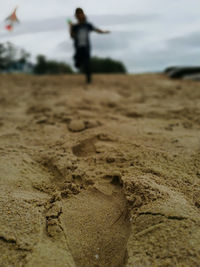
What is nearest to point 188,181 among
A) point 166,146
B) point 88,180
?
point 166,146

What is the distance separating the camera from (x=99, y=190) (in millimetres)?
1303

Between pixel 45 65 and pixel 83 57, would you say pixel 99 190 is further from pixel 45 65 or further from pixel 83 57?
pixel 45 65

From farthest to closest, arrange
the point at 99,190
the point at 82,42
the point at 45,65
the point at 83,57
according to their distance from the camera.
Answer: the point at 45,65 → the point at 83,57 → the point at 82,42 → the point at 99,190

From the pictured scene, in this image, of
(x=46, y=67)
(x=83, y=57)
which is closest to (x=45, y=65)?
(x=46, y=67)

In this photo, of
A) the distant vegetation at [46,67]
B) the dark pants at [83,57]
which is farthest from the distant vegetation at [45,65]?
the dark pants at [83,57]

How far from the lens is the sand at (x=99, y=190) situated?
93cm

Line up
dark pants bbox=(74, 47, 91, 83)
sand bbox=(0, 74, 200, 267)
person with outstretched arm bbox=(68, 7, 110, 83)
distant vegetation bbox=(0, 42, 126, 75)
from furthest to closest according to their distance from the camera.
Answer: distant vegetation bbox=(0, 42, 126, 75) → dark pants bbox=(74, 47, 91, 83) → person with outstretched arm bbox=(68, 7, 110, 83) → sand bbox=(0, 74, 200, 267)

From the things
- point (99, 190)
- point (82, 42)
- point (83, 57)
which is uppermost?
point (82, 42)

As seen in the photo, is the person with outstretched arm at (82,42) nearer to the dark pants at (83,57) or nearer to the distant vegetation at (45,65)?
the dark pants at (83,57)

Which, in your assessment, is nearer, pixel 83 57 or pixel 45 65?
pixel 83 57

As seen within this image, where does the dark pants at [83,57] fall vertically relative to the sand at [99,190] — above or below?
above

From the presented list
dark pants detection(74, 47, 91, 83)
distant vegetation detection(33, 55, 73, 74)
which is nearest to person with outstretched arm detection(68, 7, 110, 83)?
dark pants detection(74, 47, 91, 83)

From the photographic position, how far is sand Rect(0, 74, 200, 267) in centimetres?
93

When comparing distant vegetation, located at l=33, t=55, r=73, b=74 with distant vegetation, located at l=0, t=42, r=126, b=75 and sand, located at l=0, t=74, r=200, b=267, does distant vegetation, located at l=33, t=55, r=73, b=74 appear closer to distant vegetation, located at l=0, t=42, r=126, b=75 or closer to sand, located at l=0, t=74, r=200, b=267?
distant vegetation, located at l=0, t=42, r=126, b=75
